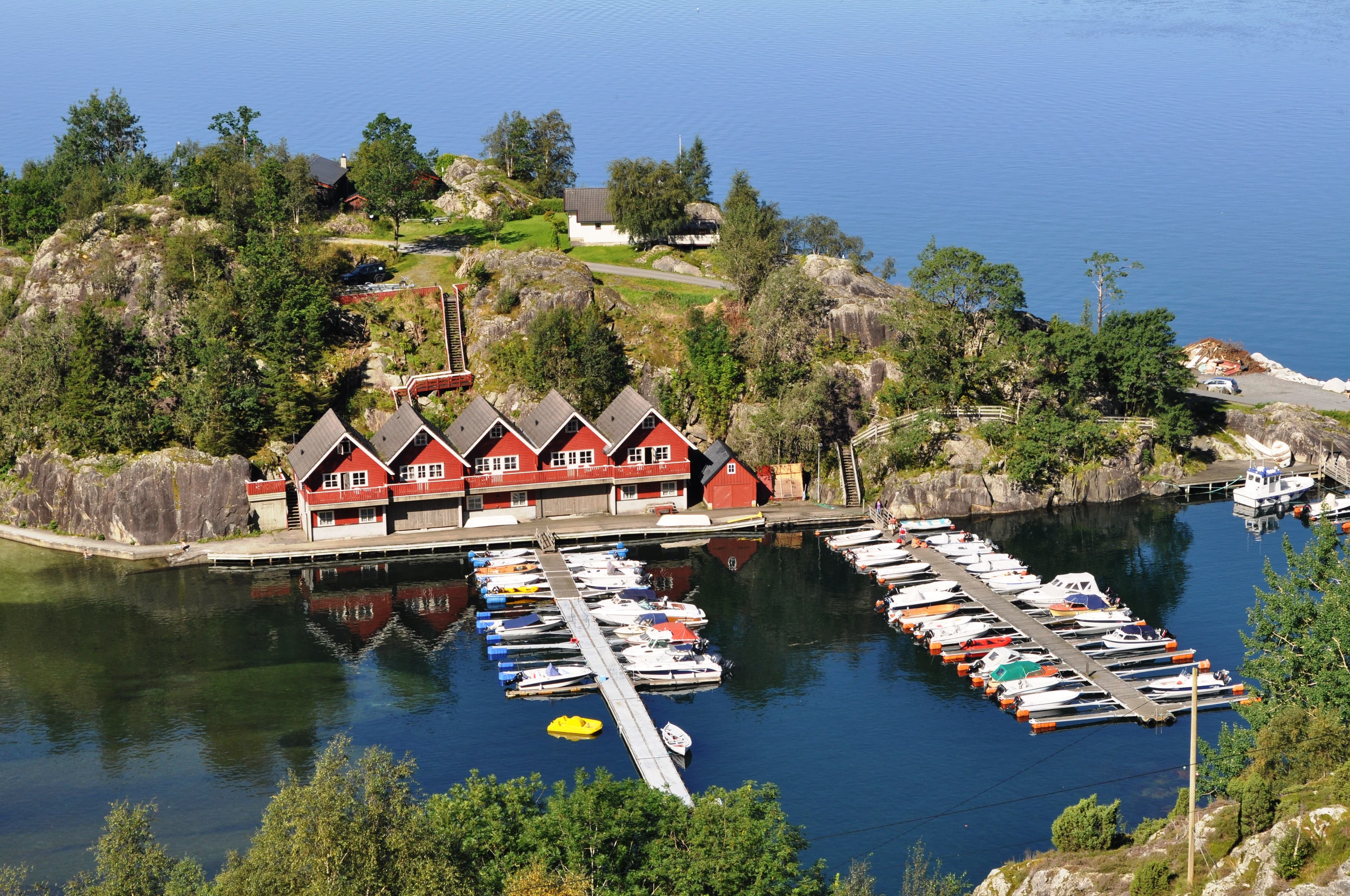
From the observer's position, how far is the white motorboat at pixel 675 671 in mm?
73250

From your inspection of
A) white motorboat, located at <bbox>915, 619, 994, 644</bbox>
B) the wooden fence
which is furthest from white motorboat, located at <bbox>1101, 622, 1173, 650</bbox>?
the wooden fence

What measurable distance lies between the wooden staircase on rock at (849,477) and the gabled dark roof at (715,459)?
314 inches

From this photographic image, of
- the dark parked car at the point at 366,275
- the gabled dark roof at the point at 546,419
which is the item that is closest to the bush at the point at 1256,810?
the gabled dark roof at the point at 546,419

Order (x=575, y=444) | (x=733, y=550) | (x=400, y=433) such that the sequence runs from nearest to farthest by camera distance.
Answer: (x=733, y=550) → (x=400, y=433) → (x=575, y=444)

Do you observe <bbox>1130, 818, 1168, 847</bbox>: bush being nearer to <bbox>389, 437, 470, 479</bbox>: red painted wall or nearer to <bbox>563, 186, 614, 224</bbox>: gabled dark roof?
<bbox>389, 437, 470, 479</bbox>: red painted wall

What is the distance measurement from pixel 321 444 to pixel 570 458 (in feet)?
55.5

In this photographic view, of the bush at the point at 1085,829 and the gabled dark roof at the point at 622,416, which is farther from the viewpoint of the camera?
the gabled dark roof at the point at 622,416

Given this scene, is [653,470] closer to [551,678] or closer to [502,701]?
[551,678]

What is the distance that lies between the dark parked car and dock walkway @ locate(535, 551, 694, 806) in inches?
1357

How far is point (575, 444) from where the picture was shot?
3780 inches

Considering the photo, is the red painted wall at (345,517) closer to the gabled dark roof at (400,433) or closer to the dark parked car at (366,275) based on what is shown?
the gabled dark roof at (400,433)

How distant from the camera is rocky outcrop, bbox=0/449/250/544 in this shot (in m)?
93.7

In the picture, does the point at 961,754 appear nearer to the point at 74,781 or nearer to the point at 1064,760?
the point at 1064,760

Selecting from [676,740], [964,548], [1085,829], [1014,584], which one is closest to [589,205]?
[964,548]
